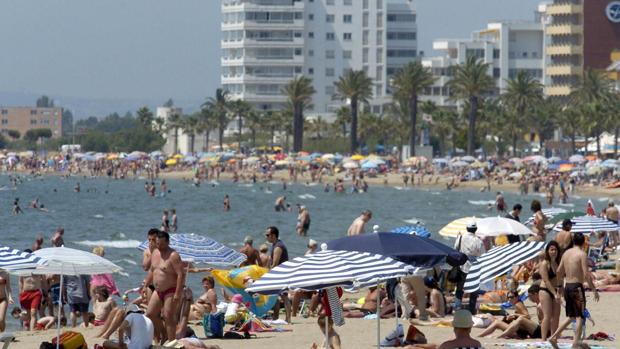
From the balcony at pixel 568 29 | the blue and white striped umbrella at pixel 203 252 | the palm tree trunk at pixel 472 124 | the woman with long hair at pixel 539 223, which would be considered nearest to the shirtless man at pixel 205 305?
the blue and white striped umbrella at pixel 203 252

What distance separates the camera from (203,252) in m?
21.9

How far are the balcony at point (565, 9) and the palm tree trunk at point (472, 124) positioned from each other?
1056 inches

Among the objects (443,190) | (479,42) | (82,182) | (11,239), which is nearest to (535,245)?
(11,239)

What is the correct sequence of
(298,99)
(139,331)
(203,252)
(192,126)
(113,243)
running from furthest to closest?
1. (192,126)
2. (298,99)
3. (113,243)
4. (203,252)
5. (139,331)

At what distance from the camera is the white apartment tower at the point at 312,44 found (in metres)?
163

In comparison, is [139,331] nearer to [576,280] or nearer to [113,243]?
[576,280]

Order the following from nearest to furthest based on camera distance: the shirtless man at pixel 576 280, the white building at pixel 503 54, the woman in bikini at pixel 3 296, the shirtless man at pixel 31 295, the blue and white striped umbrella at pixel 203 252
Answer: the shirtless man at pixel 576 280, the woman in bikini at pixel 3 296, the shirtless man at pixel 31 295, the blue and white striped umbrella at pixel 203 252, the white building at pixel 503 54

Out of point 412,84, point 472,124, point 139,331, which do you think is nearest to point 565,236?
point 139,331

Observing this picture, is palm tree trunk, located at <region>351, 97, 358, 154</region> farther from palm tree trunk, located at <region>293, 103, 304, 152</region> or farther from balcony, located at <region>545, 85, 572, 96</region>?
balcony, located at <region>545, 85, 572, 96</region>

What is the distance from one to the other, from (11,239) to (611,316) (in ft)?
115

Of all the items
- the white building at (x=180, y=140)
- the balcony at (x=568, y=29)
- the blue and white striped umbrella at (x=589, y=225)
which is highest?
the balcony at (x=568, y=29)

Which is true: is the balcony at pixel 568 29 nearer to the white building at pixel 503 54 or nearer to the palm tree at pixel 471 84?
the white building at pixel 503 54

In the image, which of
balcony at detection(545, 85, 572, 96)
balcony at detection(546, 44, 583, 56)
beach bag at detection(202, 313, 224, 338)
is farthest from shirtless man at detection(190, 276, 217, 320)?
balcony at detection(545, 85, 572, 96)

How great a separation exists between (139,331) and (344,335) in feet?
13.6
